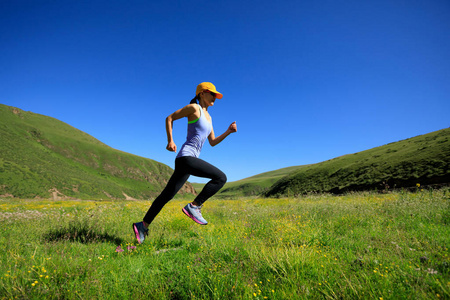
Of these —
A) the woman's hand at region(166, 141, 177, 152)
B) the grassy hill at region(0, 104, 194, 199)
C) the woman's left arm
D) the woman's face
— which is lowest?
the woman's hand at region(166, 141, 177, 152)

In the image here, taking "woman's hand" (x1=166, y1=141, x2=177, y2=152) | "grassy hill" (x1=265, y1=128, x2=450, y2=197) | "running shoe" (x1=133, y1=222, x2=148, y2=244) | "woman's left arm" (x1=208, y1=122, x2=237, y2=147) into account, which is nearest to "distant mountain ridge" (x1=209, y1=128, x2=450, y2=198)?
"grassy hill" (x1=265, y1=128, x2=450, y2=197)

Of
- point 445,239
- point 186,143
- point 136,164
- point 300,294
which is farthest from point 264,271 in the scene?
point 136,164

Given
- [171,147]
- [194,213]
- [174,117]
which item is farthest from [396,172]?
[171,147]

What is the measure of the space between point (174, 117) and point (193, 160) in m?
1.03

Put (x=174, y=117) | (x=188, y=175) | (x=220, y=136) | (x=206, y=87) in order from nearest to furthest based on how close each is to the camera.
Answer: (x=188, y=175) → (x=174, y=117) → (x=206, y=87) → (x=220, y=136)

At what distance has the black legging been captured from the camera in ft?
13.5

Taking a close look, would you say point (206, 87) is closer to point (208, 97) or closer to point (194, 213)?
point (208, 97)

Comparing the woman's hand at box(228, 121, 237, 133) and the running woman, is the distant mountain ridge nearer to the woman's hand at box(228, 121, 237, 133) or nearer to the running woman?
the woman's hand at box(228, 121, 237, 133)

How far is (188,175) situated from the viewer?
4.26 metres

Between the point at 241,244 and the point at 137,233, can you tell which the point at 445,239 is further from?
the point at 137,233

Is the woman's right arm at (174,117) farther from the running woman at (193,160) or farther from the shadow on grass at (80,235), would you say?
the shadow on grass at (80,235)

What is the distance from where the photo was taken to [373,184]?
1890 inches

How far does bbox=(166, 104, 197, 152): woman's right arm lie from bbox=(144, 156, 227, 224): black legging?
30 centimetres

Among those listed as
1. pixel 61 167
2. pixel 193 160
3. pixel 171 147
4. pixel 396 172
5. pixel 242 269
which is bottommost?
pixel 396 172
